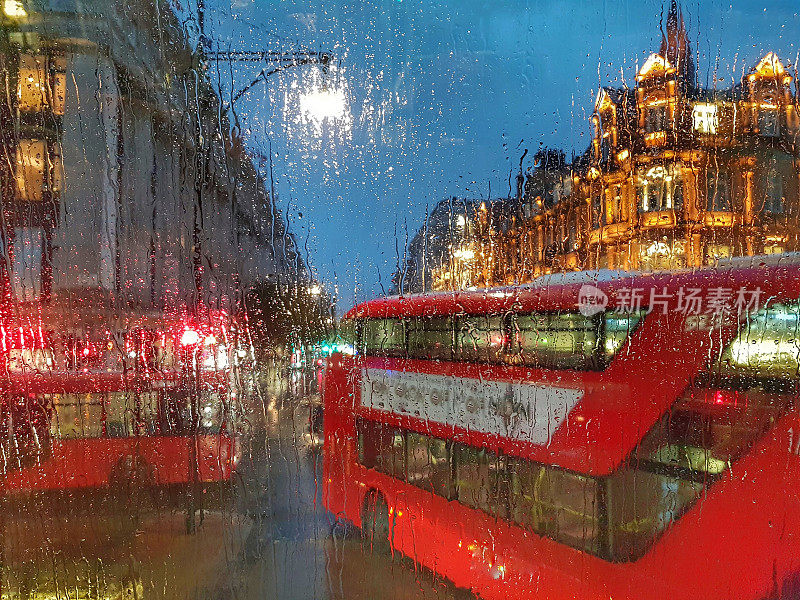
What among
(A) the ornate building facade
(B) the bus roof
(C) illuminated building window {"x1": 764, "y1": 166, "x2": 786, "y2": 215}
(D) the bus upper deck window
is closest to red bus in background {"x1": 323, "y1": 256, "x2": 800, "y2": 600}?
(B) the bus roof

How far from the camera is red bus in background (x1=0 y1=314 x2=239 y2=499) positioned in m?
5.52

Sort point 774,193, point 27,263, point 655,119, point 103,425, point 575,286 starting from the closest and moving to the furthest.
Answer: point 575,286, point 103,425, point 27,263, point 774,193, point 655,119

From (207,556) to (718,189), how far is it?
19.2 m

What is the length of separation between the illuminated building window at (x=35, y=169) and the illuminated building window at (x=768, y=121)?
22.7m

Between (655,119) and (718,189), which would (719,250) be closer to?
(718,189)

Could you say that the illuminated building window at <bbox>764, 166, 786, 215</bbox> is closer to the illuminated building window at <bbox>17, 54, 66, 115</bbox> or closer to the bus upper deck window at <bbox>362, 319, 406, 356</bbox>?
the bus upper deck window at <bbox>362, 319, 406, 356</bbox>

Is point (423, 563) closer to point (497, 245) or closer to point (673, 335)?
point (673, 335)

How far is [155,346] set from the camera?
23.4 ft

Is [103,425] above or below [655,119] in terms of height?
below

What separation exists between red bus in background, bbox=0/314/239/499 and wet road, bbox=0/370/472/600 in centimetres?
40

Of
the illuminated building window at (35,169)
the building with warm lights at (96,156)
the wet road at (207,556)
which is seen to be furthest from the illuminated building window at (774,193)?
the illuminated building window at (35,169)

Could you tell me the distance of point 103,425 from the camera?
561 centimetres

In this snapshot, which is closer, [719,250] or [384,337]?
[384,337]

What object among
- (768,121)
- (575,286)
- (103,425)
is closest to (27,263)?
(103,425)
